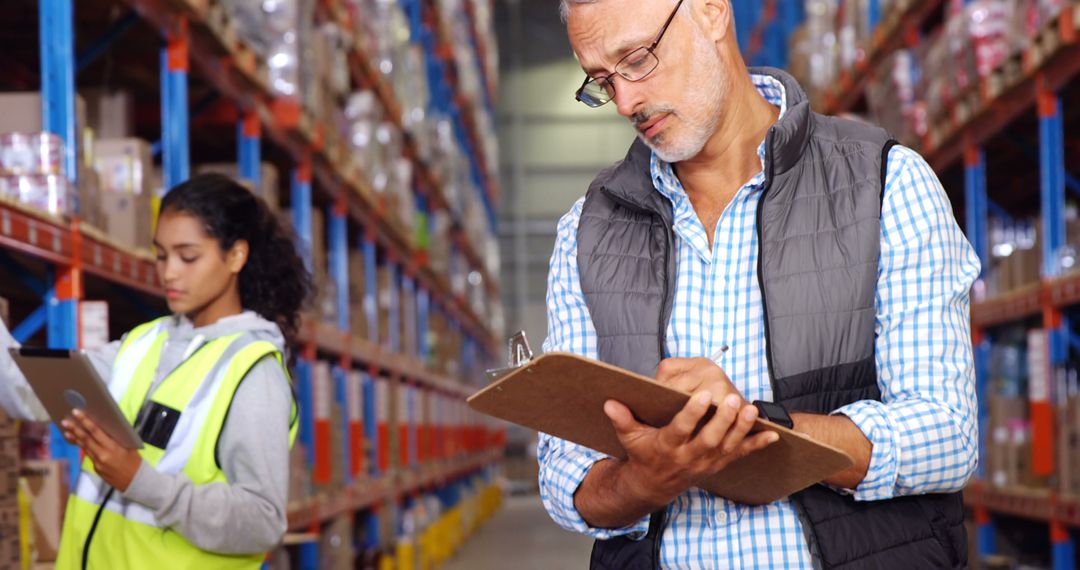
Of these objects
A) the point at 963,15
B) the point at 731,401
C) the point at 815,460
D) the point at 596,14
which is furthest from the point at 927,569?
the point at 963,15

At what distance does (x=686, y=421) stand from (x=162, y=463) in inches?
64.1

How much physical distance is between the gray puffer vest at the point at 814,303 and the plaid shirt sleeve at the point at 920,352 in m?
0.03

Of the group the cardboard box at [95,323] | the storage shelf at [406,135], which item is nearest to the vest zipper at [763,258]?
the cardboard box at [95,323]

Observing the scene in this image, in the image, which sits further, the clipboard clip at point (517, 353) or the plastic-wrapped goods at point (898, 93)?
the plastic-wrapped goods at point (898, 93)

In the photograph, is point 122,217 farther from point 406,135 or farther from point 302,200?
point 406,135

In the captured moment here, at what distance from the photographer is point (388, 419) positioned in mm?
9023

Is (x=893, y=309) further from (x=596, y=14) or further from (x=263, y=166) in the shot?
(x=263, y=166)

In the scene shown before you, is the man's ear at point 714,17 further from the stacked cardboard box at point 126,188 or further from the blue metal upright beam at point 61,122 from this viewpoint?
the stacked cardboard box at point 126,188

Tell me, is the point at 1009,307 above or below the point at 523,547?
above

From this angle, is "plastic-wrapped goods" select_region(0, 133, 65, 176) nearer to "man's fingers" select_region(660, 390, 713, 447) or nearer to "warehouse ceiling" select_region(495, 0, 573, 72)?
"man's fingers" select_region(660, 390, 713, 447)

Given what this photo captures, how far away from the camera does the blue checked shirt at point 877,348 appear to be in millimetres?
1776

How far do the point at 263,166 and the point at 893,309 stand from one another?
168 inches

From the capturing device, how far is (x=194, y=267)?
3.14m

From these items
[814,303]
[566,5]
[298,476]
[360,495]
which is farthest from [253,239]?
[360,495]
